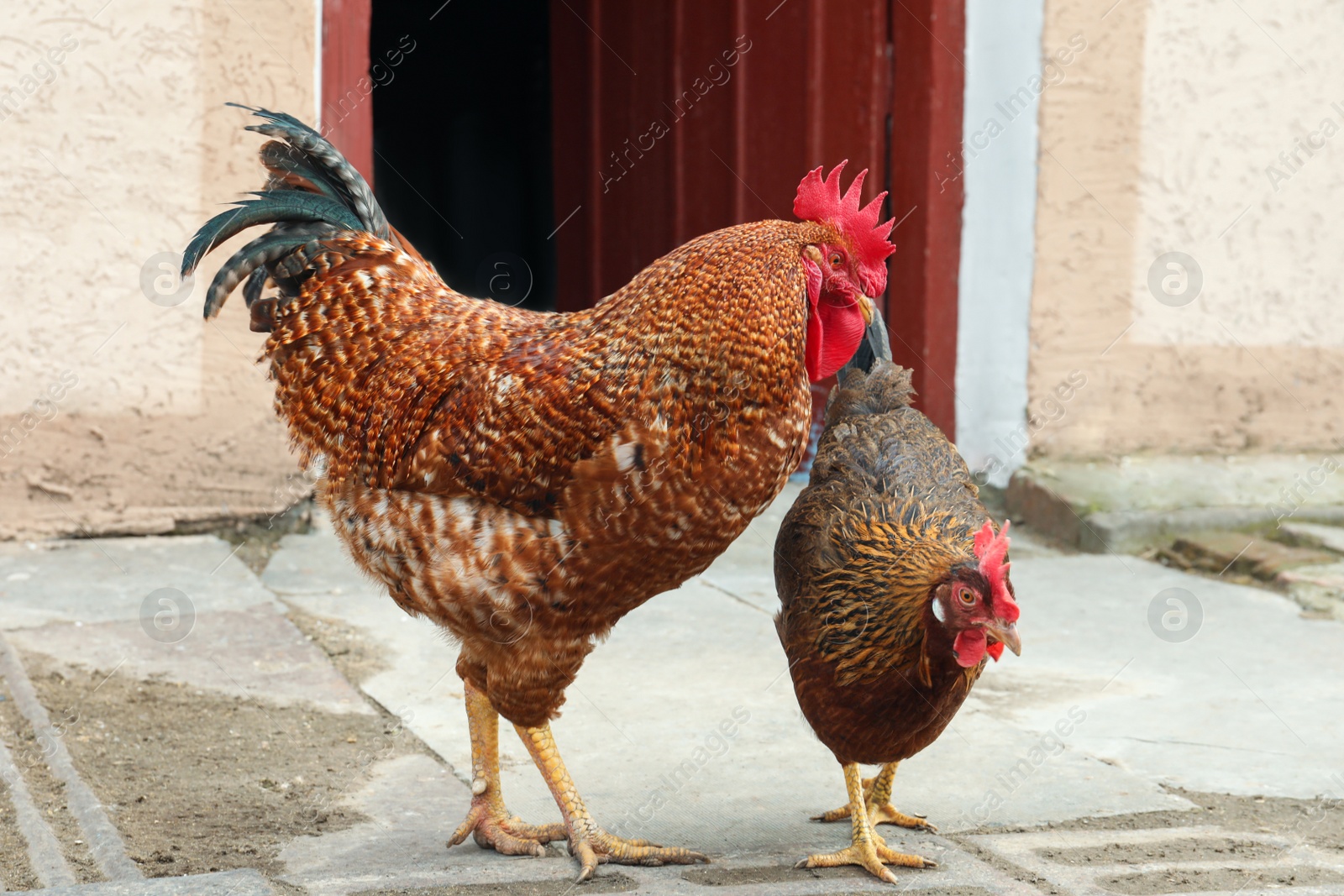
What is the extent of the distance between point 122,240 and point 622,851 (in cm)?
439

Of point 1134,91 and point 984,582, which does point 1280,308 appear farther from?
point 984,582

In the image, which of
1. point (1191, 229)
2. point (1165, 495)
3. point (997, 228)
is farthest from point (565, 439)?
point (1191, 229)

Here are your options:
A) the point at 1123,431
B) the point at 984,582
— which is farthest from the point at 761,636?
the point at 1123,431

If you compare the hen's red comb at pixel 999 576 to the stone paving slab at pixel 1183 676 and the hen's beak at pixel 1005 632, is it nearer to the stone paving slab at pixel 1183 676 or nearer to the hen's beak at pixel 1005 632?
the hen's beak at pixel 1005 632

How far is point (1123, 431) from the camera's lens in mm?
7812

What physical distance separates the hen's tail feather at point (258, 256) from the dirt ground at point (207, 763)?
1.43 meters

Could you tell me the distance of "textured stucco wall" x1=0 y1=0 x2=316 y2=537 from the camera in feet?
20.3

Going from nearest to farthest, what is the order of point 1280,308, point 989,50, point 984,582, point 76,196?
1. point 984,582
2. point 76,196
3. point 989,50
4. point 1280,308

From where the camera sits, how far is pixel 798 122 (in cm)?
783

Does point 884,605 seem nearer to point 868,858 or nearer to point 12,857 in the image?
point 868,858

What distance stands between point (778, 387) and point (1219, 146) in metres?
5.64

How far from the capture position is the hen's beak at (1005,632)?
3080mm

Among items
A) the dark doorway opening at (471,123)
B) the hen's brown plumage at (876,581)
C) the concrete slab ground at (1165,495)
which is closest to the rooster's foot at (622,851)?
the hen's brown plumage at (876,581)

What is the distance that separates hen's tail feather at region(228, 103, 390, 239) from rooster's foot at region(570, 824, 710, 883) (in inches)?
77.1
